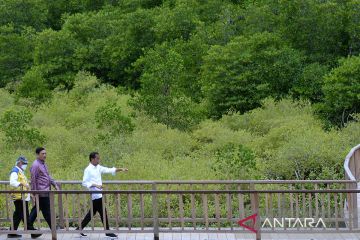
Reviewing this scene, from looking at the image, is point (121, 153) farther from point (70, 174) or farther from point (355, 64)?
point (355, 64)

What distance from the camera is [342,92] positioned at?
94.5ft

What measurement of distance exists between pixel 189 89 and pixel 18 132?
13.6 meters

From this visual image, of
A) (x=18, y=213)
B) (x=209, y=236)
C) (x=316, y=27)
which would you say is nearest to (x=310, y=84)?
(x=316, y=27)

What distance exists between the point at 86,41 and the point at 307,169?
26.2 m

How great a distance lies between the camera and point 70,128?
29.4m

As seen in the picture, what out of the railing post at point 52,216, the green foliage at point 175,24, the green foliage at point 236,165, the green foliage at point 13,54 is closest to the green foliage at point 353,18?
the green foliage at point 175,24

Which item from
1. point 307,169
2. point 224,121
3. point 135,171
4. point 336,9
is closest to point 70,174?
point 135,171

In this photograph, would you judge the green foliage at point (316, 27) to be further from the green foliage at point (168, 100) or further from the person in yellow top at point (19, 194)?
the person in yellow top at point (19, 194)

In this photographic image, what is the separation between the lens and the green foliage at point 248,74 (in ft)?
105

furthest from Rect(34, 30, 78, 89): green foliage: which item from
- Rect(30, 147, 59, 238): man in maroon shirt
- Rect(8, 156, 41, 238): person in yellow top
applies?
Rect(30, 147, 59, 238): man in maroon shirt

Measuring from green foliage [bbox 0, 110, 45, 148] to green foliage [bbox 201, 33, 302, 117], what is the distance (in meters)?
9.71

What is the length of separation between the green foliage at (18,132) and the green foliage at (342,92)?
11479mm

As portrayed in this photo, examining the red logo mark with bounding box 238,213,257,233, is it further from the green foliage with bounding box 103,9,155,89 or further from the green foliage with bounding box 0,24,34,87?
the green foliage with bounding box 0,24,34,87

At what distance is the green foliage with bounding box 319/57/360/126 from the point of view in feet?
93.8
